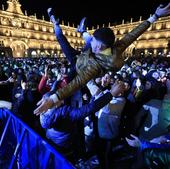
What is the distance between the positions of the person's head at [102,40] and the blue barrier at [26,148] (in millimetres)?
1269

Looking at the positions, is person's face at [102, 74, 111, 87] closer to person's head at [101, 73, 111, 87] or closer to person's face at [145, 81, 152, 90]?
person's head at [101, 73, 111, 87]

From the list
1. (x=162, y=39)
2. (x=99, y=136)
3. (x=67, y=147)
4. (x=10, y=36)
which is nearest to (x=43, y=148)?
(x=67, y=147)

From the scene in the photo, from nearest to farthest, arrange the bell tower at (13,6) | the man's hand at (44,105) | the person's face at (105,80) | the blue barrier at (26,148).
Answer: the man's hand at (44,105) < the blue barrier at (26,148) < the person's face at (105,80) < the bell tower at (13,6)

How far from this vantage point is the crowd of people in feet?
7.88

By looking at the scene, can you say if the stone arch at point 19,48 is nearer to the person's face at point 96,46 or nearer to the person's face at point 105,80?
the person's face at point 105,80

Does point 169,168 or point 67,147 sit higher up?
point 169,168

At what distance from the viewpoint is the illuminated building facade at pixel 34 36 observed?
3187 inches

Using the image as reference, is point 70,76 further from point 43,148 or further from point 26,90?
point 26,90

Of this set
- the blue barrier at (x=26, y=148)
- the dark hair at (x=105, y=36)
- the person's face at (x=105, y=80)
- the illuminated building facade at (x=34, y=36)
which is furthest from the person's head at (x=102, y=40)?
the illuminated building facade at (x=34, y=36)

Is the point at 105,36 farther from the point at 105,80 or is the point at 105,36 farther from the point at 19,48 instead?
the point at 19,48

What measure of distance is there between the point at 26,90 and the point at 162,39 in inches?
3593

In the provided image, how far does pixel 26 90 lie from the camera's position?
499cm

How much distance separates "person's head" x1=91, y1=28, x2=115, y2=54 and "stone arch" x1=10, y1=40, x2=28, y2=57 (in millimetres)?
81506

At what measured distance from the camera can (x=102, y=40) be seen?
2.45 m
